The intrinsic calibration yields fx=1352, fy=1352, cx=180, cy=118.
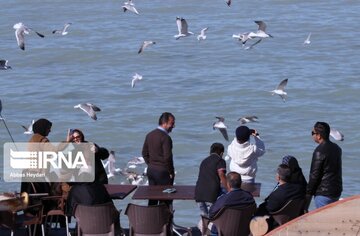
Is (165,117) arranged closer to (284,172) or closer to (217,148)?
(217,148)

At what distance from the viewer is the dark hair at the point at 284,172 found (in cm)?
1234

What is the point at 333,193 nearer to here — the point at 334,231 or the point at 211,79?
the point at 334,231

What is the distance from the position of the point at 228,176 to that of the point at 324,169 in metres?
1.36

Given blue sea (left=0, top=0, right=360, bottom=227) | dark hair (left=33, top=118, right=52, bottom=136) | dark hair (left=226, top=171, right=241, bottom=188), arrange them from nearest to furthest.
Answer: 1. dark hair (left=226, top=171, right=241, bottom=188)
2. dark hair (left=33, top=118, right=52, bottom=136)
3. blue sea (left=0, top=0, right=360, bottom=227)

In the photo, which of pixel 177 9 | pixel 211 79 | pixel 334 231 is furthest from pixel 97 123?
pixel 334 231

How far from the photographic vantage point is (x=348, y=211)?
38.2 feet

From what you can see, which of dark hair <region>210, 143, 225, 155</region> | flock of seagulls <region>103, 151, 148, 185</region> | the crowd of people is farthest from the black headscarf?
flock of seagulls <region>103, 151, 148, 185</region>

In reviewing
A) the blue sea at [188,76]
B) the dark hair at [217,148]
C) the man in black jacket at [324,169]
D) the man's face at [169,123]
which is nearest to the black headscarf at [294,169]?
the man in black jacket at [324,169]

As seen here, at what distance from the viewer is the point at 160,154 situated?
14.3 m

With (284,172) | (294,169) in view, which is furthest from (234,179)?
(294,169)

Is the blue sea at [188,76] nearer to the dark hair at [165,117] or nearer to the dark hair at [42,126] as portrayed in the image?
the dark hair at [165,117]

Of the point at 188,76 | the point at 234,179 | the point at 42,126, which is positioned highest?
the point at 188,76

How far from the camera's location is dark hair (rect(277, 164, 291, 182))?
12.3 meters

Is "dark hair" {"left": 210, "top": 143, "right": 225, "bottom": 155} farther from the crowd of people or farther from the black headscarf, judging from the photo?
the black headscarf
